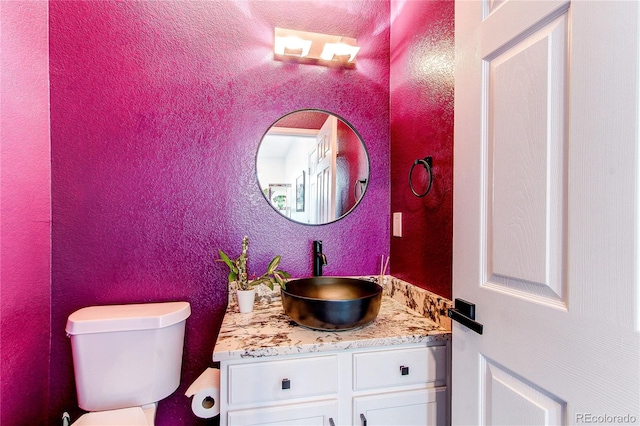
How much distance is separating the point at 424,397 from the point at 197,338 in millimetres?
1014

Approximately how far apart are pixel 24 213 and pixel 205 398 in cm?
100

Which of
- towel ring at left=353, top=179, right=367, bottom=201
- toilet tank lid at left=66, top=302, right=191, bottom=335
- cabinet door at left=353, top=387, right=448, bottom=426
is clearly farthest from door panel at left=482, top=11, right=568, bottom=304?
toilet tank lid at left=66, top=302, right=191, bottom=335

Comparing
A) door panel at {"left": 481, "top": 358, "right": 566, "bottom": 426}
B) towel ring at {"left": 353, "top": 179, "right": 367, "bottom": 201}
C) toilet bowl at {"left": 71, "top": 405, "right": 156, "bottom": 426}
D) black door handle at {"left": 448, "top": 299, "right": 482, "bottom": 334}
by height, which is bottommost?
toilet bowl at {"left": 71, "top": 405, "right": 156, "bottom": 426}

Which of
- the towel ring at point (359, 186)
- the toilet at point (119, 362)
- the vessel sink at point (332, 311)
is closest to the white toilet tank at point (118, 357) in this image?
the toilet at point (119, 362)

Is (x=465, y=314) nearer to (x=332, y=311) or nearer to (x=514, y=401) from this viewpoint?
(x=514, y=401)

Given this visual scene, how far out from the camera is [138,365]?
1.14 metres

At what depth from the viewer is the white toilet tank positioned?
1.12 m

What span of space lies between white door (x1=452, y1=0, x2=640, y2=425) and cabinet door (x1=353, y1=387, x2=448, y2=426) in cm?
13

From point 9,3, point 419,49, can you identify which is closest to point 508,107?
point 419,49

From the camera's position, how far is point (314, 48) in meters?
1.51

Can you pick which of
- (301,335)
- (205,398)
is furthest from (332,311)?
(205,398)

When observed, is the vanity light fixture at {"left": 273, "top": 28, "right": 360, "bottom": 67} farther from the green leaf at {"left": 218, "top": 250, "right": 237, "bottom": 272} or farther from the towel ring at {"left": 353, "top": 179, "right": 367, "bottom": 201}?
the green leaf at {"left": 218, "top": 250, "right": 237, "bottom": 272}

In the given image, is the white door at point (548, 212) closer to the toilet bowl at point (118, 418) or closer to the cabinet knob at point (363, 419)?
the cabinet knob at point (363, 419)

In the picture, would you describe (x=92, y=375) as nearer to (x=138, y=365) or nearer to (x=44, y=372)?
(x=138, y=365)
